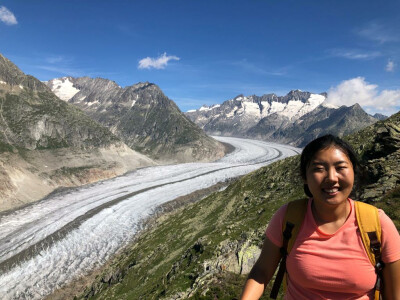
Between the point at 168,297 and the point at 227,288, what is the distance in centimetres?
536

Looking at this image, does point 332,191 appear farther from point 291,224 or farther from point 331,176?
point 291,224

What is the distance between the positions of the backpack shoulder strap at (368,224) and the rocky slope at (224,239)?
1225mm

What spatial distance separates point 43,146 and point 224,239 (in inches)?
4840

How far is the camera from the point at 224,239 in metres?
24.7

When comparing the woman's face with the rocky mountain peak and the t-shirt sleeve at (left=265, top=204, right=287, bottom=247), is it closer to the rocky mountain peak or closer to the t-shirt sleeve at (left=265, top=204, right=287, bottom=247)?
the t-shirt sleeve at (left=265, top=204, right=287, bottom=247)

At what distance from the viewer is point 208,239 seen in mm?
26438

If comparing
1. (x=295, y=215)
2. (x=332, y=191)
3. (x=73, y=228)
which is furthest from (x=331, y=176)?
(x=73, y=228)

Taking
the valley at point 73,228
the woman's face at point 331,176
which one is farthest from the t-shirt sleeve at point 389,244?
the valley at point 73,228

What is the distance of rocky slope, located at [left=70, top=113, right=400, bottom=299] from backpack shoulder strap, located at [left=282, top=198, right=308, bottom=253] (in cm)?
109

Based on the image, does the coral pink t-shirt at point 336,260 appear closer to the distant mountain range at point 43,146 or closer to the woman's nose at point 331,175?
the woman's nose at point 331,175

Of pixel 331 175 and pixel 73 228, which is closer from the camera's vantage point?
pixel 331 175

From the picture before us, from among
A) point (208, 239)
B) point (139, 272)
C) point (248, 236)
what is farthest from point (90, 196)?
point (248, 236)

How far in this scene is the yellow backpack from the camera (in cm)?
358

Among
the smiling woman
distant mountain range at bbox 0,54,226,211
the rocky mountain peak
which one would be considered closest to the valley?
distant mountain range at bbox 0,54,226,211
